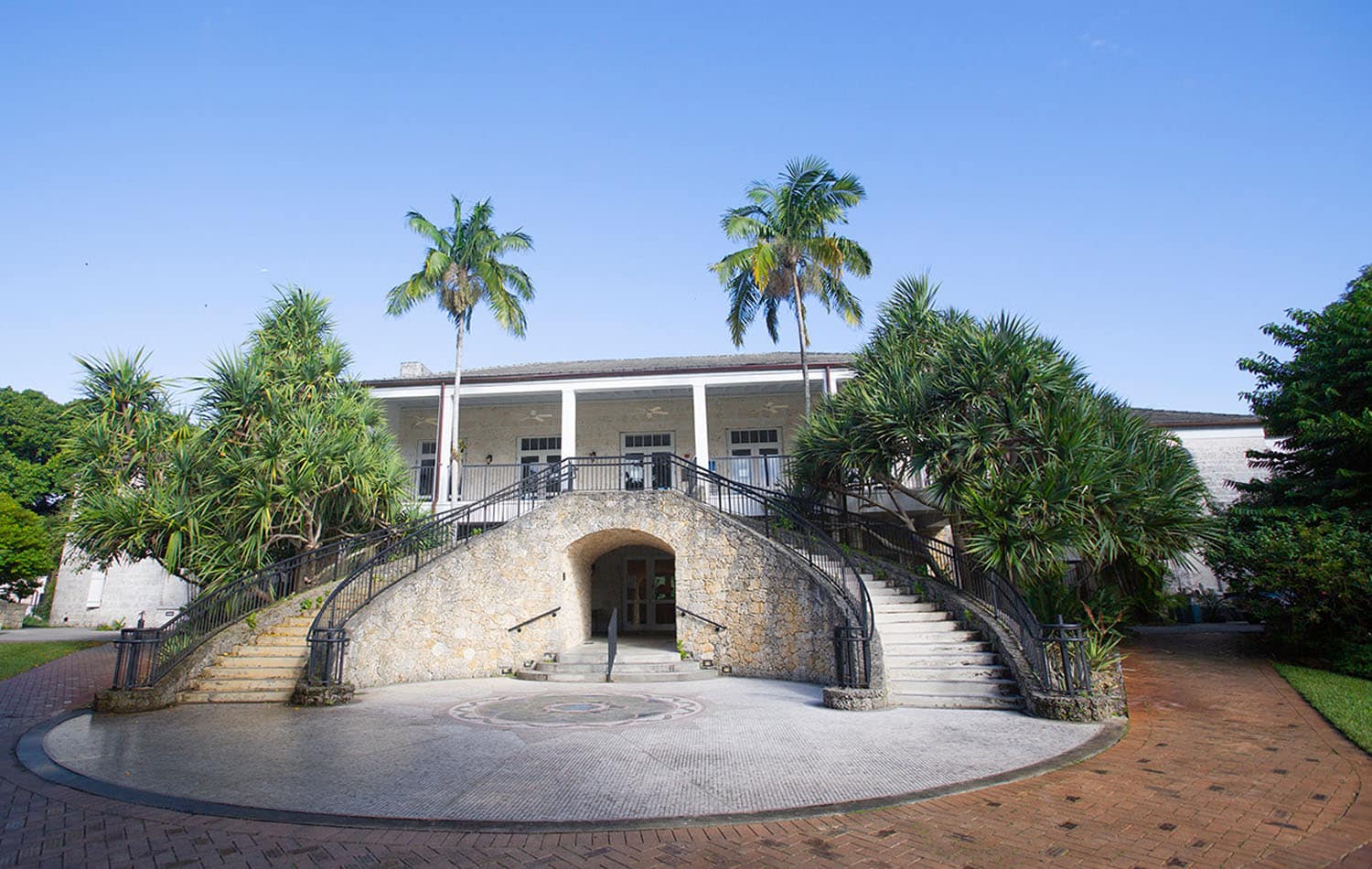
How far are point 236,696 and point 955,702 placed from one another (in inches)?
413

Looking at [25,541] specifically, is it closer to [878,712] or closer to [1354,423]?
[878,712]

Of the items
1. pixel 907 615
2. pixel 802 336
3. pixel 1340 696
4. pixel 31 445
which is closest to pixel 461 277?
pixel 802 336

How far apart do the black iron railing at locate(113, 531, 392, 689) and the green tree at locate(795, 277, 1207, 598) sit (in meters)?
9.82

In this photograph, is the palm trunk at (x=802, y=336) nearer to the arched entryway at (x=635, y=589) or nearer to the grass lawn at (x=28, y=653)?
the arched entryway at (x=635, y=589)

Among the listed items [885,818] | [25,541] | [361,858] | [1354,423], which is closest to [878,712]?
[885,818]

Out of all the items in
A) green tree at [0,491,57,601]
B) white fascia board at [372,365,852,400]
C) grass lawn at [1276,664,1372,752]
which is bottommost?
grass lawn at [1276,664,1372,752]

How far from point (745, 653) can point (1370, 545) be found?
9.88 meters

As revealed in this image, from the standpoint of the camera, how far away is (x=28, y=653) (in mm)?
14836

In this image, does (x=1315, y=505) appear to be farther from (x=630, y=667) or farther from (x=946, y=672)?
(x=630, y=667)

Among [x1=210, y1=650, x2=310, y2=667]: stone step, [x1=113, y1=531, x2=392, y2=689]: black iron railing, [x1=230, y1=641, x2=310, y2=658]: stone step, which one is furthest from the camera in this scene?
[x1=230, y1=641, x2=310, y2=658]: stone step

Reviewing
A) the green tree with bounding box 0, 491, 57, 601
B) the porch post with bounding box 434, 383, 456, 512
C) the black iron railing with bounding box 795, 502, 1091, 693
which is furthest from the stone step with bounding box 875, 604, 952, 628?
the green tree with bounding box 0, 491, 57, 601

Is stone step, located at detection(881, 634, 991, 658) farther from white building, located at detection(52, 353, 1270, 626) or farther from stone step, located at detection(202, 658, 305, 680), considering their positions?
stone step, located at detection(202, 658, 305, 680)

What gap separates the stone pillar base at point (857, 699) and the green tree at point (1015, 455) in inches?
108

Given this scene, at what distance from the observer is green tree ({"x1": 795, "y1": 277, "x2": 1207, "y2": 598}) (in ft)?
33.7
